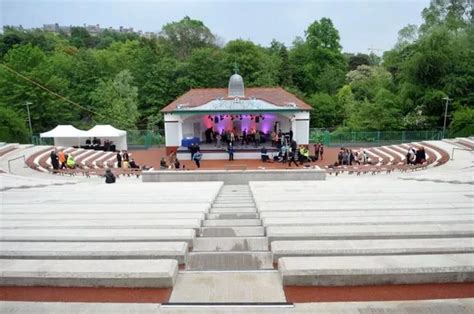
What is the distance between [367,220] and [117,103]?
35.2 m

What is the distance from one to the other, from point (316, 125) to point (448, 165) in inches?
980

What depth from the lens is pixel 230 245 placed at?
5.25 meters

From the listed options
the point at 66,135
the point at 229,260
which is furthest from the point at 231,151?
the point at 229,260

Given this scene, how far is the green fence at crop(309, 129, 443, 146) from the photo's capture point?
32562 mm

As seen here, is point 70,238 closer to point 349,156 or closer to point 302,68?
point 349,156

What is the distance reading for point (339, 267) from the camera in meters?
3.84

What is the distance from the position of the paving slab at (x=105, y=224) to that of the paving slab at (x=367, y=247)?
189 cm

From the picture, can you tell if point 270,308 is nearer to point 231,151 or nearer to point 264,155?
point 264,155

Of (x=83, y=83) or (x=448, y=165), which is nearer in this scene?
(x=448, y=165)

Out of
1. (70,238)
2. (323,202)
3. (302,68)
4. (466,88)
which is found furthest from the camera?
(302,68)

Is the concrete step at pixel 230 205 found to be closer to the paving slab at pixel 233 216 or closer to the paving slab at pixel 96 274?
the paving slab at pixel 233 216

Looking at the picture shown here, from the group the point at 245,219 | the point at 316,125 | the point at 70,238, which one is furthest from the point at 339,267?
the point at 316,125

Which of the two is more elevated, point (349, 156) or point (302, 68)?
point (302, 68)

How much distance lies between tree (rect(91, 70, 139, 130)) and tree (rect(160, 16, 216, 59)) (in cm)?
2627
